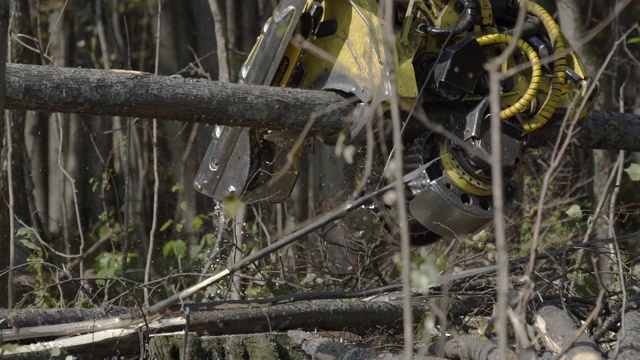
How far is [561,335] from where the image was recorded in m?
3.50

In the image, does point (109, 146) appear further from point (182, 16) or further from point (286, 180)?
point (286, 180)

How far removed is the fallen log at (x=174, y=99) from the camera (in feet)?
12.1

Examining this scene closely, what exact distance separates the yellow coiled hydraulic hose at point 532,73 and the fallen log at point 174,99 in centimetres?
25

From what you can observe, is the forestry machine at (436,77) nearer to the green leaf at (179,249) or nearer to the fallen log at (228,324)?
the fallen log at (228,324)

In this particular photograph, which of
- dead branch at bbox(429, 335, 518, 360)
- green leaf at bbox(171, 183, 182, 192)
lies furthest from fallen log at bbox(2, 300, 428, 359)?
green leaf at bbox(171, 183, 182, 192)

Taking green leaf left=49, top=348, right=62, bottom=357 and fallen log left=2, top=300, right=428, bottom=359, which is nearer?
green leaf left=49, top=348, right=62, bottom=357

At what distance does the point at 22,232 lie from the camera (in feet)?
23.5

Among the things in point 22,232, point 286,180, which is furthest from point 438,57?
point 22,232

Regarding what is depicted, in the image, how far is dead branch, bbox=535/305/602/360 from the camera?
314 cm

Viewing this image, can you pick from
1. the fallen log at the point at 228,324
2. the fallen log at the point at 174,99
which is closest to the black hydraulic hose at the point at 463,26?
the fallen log at the point at 174,99

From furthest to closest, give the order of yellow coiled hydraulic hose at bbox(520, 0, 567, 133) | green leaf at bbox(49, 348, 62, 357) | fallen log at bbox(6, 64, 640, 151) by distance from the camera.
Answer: yellow coiled hydraulic hose at bbox(520, 0, 567, 133), fallen log at bbox(6, 64, 640, 151), green leaf at bbox(49, 348, 62, 357)

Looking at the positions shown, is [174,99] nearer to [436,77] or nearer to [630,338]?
[436,77]

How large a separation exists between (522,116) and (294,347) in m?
1.42

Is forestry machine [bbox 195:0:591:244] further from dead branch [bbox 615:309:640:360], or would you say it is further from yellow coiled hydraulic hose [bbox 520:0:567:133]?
dead branch [bbox 615:309:640:360]
